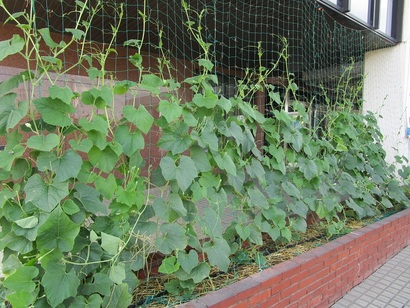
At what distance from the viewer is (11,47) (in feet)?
4.06

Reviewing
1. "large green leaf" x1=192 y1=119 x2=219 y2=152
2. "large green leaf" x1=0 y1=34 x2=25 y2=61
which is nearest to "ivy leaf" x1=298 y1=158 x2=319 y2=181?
"large green leaf" x1=192 y1=119 x2=219 y2=152

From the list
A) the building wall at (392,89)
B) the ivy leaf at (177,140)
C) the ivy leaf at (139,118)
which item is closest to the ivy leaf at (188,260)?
the ivy leaf at (177,140)

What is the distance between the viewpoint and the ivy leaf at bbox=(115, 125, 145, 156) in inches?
57.6

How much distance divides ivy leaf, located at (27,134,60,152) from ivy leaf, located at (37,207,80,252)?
246mm

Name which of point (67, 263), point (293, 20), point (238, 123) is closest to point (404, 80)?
point (293, 20)

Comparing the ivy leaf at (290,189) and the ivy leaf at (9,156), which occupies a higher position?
the ivy leaf at (9,156)

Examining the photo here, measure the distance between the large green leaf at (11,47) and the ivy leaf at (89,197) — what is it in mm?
587

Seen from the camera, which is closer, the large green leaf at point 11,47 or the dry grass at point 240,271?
the large green leaf at point 11,47

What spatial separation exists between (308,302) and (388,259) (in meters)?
1.57

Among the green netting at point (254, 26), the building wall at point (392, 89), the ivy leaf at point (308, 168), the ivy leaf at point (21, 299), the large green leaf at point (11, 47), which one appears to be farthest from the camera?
the building wall at point (392, 89)

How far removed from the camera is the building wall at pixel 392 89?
4691mm

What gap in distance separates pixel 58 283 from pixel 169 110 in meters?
0.89

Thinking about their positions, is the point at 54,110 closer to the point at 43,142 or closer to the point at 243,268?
the point at 43,142

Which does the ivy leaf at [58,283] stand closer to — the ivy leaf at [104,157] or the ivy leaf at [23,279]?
the ivy leaf at [23,279]
